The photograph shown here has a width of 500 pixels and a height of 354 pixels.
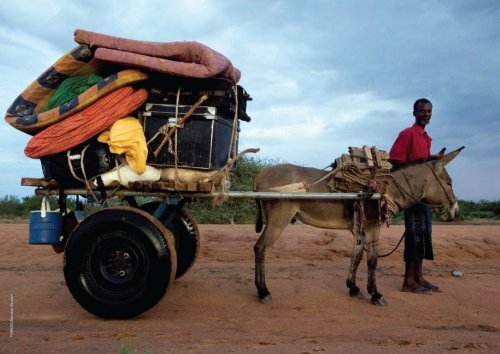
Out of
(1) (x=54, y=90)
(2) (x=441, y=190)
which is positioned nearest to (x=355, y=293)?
(2) (x=441, y=190)

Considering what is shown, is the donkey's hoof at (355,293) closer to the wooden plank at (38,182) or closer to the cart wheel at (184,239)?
the cart wheel at (184,239)

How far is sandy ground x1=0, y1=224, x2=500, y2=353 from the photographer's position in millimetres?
4270

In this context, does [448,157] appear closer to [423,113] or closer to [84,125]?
[423,113]

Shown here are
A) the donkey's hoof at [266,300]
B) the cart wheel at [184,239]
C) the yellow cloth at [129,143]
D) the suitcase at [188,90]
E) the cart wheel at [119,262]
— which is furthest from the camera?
the cart wheel at [184,239]

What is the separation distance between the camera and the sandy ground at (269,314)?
168 inches

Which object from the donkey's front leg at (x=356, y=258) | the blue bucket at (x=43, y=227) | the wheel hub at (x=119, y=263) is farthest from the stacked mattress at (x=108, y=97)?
the donkey's front leg at (x=356, y=258)

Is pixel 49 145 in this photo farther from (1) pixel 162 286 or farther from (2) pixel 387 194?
(2) pixel 387 194

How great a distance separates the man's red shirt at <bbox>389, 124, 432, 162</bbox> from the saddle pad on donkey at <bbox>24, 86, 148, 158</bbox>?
3.75m

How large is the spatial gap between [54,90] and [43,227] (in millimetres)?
1546

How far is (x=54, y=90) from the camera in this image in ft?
18.5

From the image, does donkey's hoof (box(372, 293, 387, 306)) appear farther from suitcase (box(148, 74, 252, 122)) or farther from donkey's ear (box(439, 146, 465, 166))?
suitcase (box(148, 74, 252, 122))

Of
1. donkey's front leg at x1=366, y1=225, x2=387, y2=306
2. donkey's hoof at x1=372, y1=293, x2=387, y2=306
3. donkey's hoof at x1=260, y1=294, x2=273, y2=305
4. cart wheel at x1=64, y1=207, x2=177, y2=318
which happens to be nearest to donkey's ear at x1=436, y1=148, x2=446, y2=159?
donkey's front leg at x1=366, y1=225, x2=387, y2=306

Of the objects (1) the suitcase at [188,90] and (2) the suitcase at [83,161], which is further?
(1) the suitcase at [188,90]

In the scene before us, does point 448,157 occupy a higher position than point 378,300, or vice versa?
point 448,157
